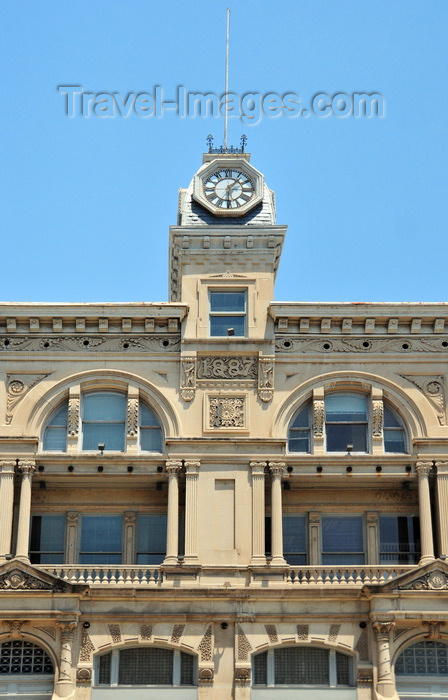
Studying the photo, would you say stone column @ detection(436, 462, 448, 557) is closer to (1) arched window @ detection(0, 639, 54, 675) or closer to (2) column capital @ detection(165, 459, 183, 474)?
(2) column capital @ detection(165, 459, 183, 474)

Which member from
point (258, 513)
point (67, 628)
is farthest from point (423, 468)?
point (67, 628)

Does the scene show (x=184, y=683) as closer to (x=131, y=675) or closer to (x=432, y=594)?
(x=131, y=675)

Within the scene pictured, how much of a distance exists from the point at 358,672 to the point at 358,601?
215 cm

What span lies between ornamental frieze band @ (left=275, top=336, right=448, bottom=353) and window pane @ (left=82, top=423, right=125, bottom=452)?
6.05m

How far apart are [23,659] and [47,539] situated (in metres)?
4.79

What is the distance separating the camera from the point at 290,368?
4697cm

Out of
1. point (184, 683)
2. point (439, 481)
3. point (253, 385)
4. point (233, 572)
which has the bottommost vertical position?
point (184, 683)

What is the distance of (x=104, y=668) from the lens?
42844 millimetres

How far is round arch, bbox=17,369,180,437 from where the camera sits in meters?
46.1

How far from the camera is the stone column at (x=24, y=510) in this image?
44406mm

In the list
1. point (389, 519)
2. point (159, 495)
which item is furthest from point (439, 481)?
point (159, 495)

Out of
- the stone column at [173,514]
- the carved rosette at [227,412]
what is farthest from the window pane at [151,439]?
the carved rosette at [227,412]

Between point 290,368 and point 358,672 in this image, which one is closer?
point 358,672

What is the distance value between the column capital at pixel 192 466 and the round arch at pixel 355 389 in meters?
2.74
